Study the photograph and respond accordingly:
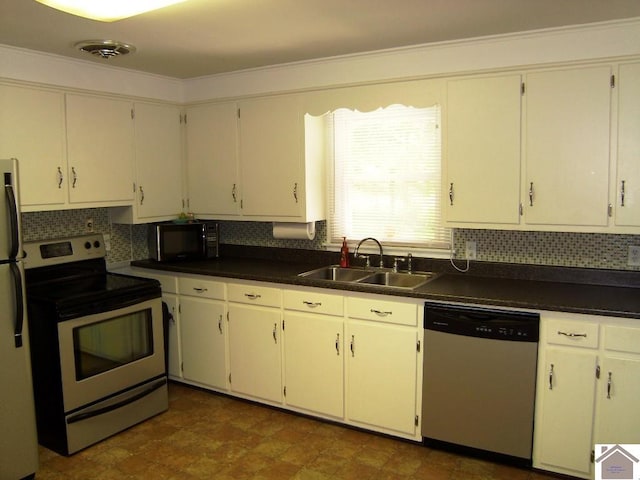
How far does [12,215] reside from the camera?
8.62ft

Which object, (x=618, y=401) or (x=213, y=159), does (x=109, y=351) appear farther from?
(x=618, y=401)

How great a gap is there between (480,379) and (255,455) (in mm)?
1292

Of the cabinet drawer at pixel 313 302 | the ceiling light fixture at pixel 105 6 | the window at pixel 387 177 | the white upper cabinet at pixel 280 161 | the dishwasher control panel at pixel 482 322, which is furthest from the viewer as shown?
the white upper cabinet at pixel 280 161

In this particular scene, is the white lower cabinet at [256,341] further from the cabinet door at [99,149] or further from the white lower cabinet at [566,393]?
the white lower cabinet at [566,393]

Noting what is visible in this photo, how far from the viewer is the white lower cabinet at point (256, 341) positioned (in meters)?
3.50

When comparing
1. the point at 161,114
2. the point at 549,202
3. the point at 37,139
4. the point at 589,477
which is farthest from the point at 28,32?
the point at 589,477

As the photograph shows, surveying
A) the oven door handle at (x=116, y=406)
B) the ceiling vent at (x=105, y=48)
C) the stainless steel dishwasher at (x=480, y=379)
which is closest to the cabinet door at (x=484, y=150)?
the stainless steel dishwasher at (x=480, y=379)

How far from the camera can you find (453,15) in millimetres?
2629

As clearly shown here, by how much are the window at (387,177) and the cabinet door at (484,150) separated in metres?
0.30

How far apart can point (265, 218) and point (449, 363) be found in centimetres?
166

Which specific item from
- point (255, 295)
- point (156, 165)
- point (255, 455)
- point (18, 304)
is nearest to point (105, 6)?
point (18, 304)

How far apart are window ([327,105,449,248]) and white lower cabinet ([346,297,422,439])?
69 centimetres

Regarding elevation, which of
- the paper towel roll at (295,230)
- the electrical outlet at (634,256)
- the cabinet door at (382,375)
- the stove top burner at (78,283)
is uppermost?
the paper towel roll at (295,230)

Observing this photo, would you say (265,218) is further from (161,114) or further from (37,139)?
(37,139)
